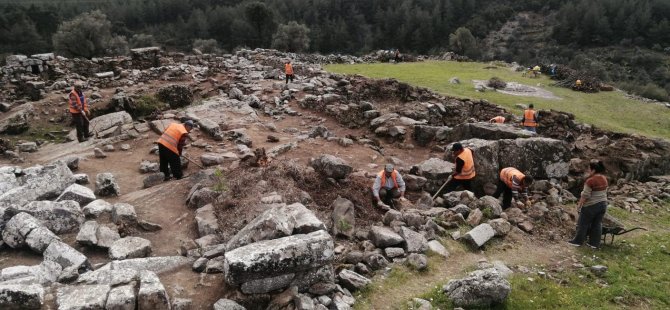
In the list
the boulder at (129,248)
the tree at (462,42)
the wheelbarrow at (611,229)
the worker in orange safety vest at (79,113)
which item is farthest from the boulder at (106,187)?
the tree at (462,42)

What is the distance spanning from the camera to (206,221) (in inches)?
340

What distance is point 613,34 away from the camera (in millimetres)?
73750

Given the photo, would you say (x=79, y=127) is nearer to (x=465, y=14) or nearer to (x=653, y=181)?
(x=653, y=181)

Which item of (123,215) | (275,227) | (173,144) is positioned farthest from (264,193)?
(173,144)

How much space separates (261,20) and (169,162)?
52829mm

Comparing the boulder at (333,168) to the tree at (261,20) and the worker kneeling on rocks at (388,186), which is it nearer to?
the worker kneeling on rocks at (388,186)

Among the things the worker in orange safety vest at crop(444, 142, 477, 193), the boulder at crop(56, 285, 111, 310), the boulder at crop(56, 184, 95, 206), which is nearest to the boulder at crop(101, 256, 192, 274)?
the boulder at crop(56, 285, 111, 310)

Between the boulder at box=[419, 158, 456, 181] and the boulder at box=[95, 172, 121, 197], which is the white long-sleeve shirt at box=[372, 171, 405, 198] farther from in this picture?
the boulder at box=[95, 172, 121, 197]

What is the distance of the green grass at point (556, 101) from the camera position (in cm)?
1880

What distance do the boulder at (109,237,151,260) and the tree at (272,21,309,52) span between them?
45851 millimetres

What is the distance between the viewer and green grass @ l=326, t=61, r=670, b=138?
61.7ft

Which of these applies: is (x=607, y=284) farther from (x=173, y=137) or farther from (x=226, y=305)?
(x=173, y=137)

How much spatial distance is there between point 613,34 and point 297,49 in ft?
181

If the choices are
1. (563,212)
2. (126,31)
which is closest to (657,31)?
(563,212)
